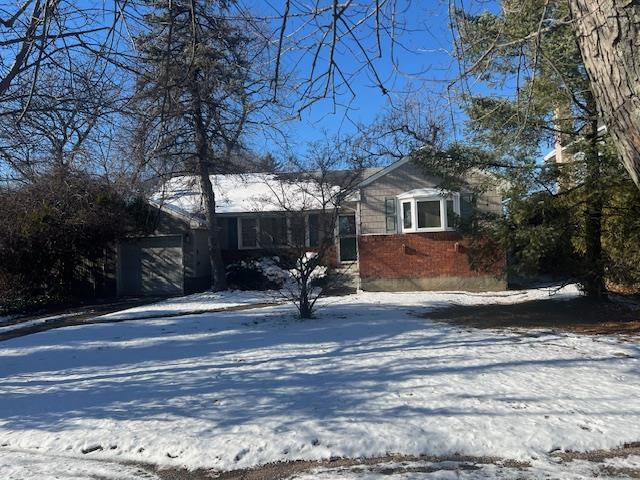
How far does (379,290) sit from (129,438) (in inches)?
619

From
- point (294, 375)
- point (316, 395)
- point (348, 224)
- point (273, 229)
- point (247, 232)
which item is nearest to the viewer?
point (316, 395)

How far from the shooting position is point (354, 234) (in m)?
23.8

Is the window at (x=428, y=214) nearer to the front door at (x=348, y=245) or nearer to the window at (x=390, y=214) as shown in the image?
the window at (x=390, y=214)

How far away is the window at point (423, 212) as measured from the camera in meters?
20.8

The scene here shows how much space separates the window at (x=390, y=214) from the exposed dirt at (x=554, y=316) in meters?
5.86

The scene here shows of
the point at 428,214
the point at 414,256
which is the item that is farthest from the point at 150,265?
the point at 428,214

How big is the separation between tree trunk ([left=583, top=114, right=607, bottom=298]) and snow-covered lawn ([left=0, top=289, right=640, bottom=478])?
3.82 meters

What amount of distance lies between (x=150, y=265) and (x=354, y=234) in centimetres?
834

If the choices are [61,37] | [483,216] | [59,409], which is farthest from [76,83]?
[483,216]

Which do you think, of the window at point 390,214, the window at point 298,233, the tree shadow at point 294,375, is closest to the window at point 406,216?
the window at point 390,214

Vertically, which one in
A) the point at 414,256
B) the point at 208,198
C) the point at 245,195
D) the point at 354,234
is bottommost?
the point at 414,256

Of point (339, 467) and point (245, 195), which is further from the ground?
point (245, 195)

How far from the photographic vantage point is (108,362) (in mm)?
10062

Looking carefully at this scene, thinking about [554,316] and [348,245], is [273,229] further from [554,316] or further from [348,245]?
[554,316]
